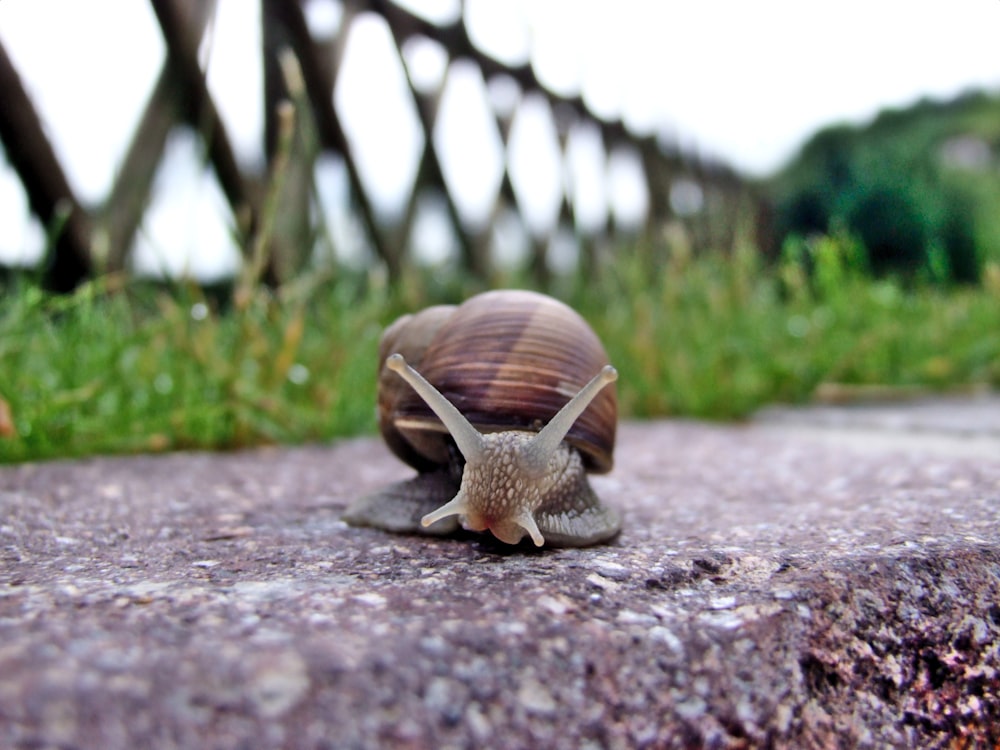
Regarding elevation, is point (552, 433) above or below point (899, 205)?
below

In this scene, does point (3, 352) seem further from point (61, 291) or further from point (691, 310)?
point (691, 310)

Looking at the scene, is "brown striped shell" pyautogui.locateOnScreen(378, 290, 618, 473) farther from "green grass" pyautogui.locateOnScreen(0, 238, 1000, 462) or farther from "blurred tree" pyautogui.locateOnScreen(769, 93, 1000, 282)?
"blurred tree" pyautogui.locateOnScreen(769, 93, 1000, 282)

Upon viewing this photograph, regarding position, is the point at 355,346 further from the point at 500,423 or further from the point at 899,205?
the point at 899,205

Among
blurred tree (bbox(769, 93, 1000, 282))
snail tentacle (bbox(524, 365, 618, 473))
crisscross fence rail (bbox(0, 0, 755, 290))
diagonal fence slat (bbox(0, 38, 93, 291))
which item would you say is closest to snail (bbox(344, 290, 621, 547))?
snail tentacle (bbox(524, 365, 618, 473))

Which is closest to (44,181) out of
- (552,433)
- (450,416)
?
(450,416)

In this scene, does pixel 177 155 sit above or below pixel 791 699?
above

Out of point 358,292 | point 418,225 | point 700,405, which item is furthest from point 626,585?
point 418,225
